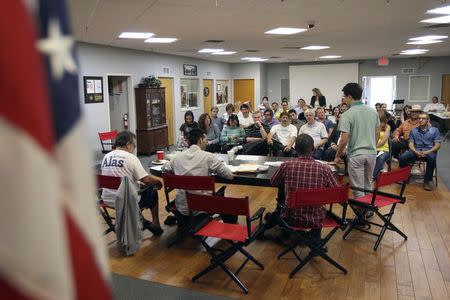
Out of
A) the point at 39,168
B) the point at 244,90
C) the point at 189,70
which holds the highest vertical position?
the point at 189,70

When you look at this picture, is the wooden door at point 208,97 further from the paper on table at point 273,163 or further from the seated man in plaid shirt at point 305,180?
the seated man in plaid shirt at point 305,180

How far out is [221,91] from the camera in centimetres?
1605

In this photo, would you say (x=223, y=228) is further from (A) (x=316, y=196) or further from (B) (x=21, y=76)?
(B) (x=21, y=76)

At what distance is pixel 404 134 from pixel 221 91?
31.5 ft

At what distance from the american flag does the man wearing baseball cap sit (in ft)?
24.0

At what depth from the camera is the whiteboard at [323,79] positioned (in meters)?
16.3

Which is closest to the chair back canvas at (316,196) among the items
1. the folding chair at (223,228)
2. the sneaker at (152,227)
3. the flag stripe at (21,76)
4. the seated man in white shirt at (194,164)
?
the folding chair at (223,228)

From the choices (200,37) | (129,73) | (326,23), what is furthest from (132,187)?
(129,73)

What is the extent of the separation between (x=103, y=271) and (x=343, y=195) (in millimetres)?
2936

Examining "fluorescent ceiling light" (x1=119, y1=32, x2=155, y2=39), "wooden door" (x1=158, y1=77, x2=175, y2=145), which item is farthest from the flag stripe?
"wooden door" (x1=158, y1=77, x2=175, y2=145)

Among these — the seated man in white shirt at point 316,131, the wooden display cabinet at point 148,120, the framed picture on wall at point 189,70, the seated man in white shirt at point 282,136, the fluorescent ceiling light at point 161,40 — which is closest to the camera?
the seated man in white shirt at point 316,131

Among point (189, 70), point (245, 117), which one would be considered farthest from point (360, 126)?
point (189, 70)

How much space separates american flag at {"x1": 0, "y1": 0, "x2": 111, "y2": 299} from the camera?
52 cm

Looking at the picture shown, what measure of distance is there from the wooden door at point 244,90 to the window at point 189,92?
3547mm
